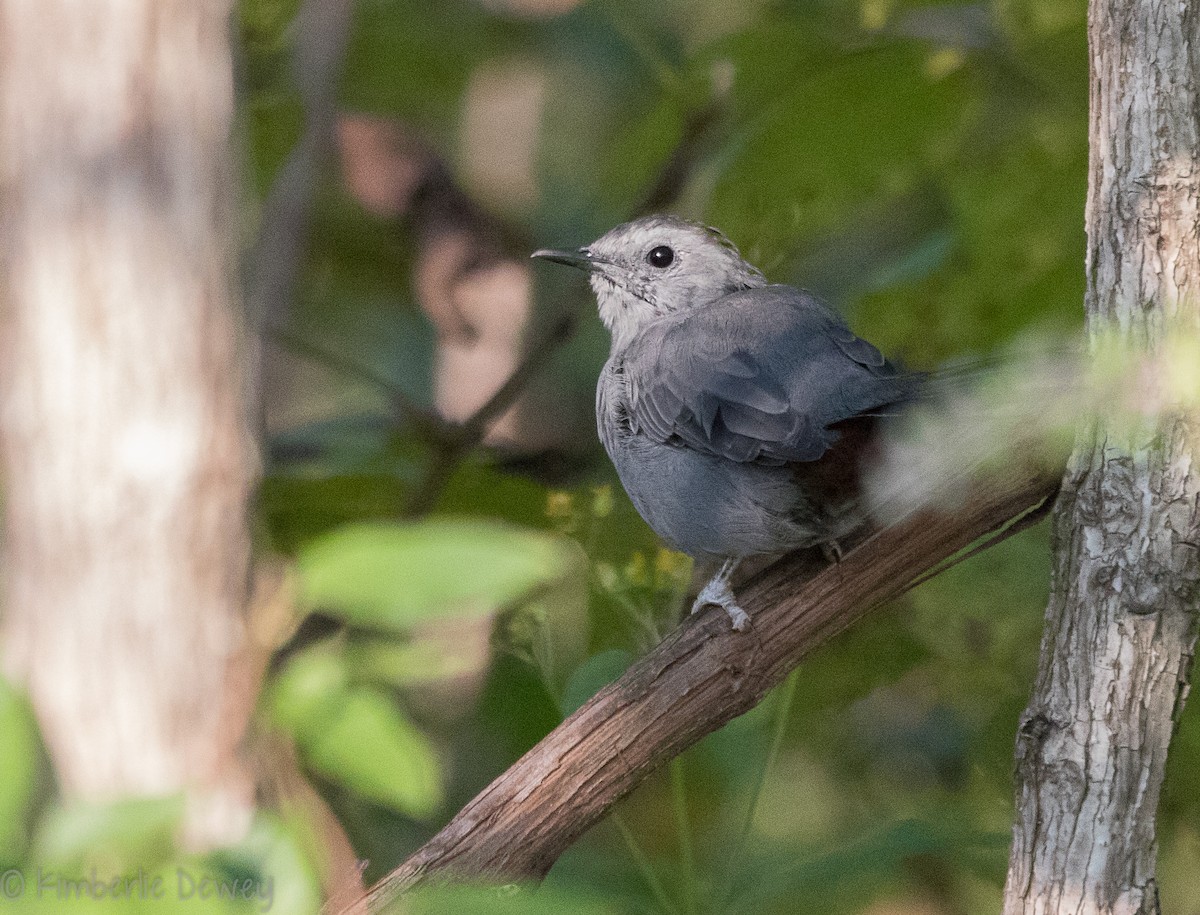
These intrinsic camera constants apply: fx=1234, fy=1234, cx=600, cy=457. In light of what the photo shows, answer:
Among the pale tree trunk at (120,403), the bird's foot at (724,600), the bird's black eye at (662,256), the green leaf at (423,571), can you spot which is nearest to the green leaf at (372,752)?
the green leaf at (423,571)

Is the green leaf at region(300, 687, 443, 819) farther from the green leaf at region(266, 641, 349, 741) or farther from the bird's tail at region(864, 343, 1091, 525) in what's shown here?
the bird's tail at region(864, 343, 1091, 525)

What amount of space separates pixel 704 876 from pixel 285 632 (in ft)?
6.21

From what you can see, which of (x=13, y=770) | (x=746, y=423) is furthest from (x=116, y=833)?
(x=746, y=423)

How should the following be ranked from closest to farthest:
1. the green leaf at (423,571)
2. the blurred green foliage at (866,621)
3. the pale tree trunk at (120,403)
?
the green leaf at (423,571) < the pale tree trunk at (120,403) < the blurred green foliage at (866,621)

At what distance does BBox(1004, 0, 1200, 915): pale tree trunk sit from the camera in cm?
184

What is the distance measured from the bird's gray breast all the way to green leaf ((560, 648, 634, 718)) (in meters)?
0.27

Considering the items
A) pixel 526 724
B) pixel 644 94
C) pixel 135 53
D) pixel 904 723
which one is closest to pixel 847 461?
pixel 526 724

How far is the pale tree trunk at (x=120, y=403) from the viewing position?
137 cm

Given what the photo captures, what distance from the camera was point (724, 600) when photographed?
2.21 meters

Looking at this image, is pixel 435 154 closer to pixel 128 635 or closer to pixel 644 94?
pixel 644 94

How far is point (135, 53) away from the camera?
1.46m

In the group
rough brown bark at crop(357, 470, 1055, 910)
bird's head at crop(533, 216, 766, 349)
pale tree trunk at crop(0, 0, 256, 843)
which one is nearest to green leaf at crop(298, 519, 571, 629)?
pale tree trunk at crop(0, 0, 256, 843)

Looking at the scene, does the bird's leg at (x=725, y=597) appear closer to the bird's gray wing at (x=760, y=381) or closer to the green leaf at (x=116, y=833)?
the bird's gray wing at (x=760, y=381)

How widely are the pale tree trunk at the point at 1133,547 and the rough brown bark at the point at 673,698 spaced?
0.19 meters
